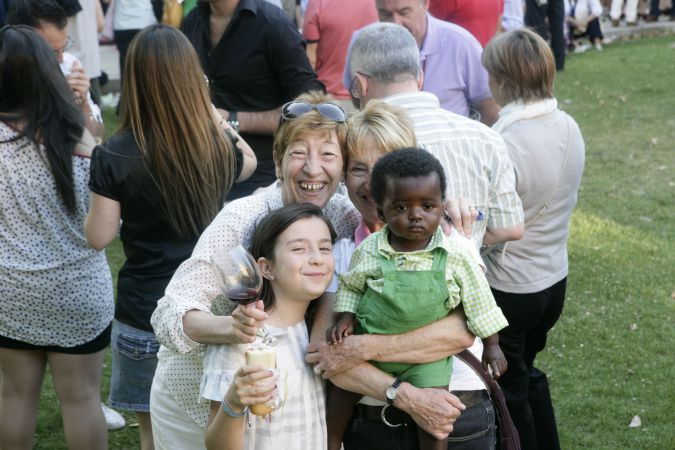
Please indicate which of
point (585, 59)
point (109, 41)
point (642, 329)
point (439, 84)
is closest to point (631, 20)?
point (585, 59)

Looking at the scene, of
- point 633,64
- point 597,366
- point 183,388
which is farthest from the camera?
point 633,64

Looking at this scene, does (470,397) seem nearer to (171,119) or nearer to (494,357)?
(494,357)

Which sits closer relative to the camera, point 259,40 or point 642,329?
point 259,40

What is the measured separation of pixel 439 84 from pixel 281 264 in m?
2.76

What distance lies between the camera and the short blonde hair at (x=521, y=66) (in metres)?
4.62

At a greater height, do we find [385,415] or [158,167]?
[158,167]

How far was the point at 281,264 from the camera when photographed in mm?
2885

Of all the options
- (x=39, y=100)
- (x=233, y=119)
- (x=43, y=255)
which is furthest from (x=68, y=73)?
(x=43, y=255)

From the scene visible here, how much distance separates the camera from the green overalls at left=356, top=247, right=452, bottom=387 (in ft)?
9.39

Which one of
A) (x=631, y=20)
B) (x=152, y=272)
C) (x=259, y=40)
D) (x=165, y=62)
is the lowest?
(x=631, y=20)

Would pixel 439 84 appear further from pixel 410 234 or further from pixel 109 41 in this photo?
pixel 109 41

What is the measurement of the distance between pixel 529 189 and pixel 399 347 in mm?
1888

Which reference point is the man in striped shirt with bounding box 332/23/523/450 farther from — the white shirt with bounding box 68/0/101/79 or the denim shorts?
the white shirt with bounding box 68/0/101/79

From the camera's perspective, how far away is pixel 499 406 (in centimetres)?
313
